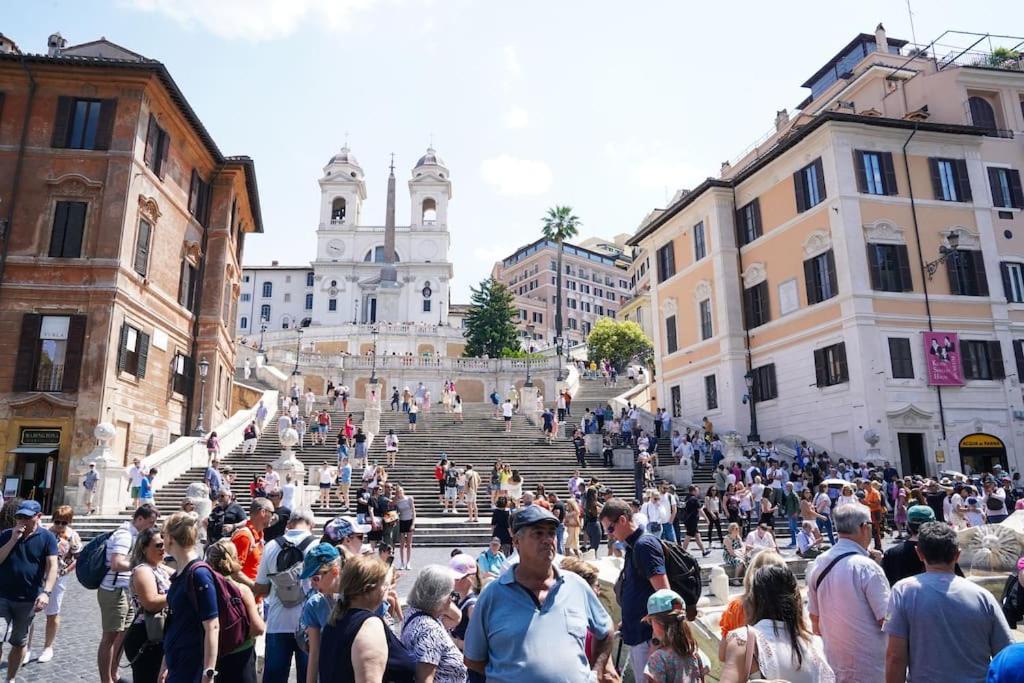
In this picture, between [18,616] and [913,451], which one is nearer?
[18,616]

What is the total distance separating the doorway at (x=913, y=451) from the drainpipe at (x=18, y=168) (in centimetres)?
3066

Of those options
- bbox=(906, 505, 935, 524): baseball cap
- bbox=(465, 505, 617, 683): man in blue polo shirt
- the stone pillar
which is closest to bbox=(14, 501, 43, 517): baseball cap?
bbox=(465, 505, 617, 683): man in blue polo shirt

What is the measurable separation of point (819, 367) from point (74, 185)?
89.3 ft

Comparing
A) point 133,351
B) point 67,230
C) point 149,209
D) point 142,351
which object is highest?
point 149,209

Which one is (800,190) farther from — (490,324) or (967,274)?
(490,324)

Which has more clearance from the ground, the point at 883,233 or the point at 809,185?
the point at 809,185

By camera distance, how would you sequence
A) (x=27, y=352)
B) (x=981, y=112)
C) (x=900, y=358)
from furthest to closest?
1. (x=981, y=112)
2. (x=900, y=358)
3. (x=27, y=352)

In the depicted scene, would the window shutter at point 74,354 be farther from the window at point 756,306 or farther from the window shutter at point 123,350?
the window at point 756,306

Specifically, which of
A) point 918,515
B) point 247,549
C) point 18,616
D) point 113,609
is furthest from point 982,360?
point 18,616

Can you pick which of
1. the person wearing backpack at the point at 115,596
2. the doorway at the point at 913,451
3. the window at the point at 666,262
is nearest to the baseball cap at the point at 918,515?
the person wearing backpack at the point at 115,596

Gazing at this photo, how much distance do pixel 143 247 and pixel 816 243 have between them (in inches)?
985

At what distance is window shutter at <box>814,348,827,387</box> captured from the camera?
25.7m

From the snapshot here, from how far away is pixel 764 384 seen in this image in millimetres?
29125

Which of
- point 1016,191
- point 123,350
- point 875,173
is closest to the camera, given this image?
point 123,350
